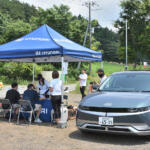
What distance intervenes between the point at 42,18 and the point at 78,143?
43894 millimetres

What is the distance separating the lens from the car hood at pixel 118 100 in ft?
20.9

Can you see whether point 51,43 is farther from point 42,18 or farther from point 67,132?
point 42,18

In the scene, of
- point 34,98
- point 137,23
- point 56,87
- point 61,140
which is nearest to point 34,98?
point 34,98

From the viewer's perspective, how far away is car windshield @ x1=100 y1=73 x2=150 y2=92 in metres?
7.31

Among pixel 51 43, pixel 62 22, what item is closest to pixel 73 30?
pixel 62 22

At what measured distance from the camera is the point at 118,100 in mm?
6535

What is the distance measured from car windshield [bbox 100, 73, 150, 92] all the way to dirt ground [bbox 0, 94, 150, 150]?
1213 millimetres

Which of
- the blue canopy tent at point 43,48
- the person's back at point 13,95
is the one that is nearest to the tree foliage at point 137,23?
the blue canopy tent at point 43,48

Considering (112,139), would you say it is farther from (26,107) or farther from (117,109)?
(26,107)

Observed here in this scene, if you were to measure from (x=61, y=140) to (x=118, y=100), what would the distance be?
1.70 metres

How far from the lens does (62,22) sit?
46594 mm

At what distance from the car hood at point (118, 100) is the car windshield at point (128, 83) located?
401 mm

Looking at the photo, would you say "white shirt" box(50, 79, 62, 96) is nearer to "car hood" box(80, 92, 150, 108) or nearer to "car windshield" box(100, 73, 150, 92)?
"car windshield" box(100, 73, 150, 92)

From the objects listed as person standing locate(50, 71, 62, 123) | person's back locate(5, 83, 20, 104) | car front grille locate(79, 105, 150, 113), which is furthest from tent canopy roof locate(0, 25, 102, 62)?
car front grille locate(79, 105, 150, 113)
